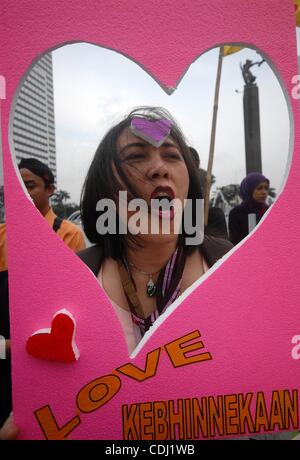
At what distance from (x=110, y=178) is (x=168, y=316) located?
549mm

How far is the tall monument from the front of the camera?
5.15 feet

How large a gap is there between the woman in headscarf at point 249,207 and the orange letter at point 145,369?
52cm

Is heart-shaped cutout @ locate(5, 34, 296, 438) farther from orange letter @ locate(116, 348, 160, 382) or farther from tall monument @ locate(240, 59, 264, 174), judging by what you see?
tall monument @ locate(240, 59, 264, 174)

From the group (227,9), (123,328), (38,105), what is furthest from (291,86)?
(123,328)

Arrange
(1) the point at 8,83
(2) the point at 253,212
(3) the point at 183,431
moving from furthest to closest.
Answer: (2) the point at 253,212, (3) the point at 183,431, (1) the point at 8,83

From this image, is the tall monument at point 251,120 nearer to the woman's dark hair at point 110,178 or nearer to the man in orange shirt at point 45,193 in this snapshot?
the woman's dark hair at point 110,178

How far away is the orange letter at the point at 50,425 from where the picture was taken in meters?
1.35

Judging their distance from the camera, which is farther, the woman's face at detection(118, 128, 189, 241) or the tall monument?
the tall monument

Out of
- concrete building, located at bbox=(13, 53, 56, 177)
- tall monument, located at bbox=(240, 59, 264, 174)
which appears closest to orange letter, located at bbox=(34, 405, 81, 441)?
concrete building, located at bbox=(13, 53, 56, 177)

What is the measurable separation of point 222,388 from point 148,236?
63 cm

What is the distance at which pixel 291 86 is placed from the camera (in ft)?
4.71

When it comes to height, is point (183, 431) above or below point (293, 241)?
below

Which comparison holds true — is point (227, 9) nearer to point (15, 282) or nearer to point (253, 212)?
point (253, 212)

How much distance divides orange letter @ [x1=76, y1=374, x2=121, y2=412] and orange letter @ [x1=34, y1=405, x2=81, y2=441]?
65mm
